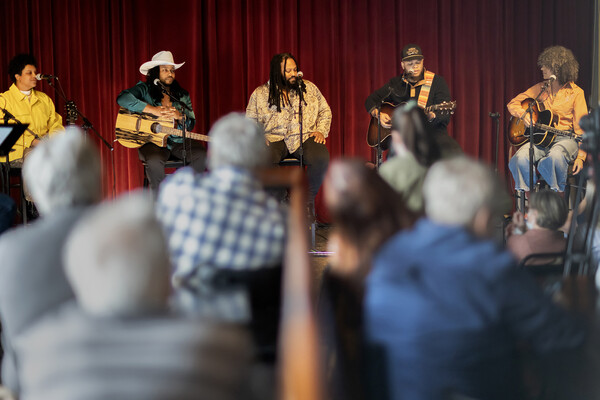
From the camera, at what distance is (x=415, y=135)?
2.67 meters

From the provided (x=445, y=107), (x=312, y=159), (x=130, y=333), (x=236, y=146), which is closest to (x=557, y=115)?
(x=445, y=107)

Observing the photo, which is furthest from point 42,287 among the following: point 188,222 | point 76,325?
point 76,325

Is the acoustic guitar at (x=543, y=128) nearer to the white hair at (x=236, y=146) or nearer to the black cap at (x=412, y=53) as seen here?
the black cap at (x=412, y=53)

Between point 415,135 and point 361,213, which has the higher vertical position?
point 415,135

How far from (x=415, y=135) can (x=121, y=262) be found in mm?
1916

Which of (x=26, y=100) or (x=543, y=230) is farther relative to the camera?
(x=26, y=100)

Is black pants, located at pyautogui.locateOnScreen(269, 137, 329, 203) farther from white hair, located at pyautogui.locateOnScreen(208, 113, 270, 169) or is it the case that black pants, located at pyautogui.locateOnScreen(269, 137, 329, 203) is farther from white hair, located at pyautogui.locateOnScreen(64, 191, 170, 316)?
white hair, located at pyautogui.locateOnScreen(64, 191, 170, 316)

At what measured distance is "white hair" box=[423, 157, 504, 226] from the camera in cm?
145

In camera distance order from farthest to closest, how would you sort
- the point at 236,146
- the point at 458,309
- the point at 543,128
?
the point at 543,128, the point at 236,146, the point at 458,309

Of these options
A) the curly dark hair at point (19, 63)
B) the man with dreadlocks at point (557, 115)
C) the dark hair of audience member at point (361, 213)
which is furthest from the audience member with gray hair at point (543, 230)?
the curly dark hair at point (19, 63)

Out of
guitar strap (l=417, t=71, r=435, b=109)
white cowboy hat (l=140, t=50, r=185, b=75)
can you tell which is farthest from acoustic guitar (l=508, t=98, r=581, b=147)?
white cowboy hat (l=140, t=50, r=185, b=75)

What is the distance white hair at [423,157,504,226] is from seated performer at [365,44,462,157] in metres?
→ 3.92

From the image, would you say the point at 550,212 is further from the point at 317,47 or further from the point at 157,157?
the point at 317,47

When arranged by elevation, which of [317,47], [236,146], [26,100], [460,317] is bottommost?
[460,317]
